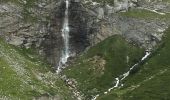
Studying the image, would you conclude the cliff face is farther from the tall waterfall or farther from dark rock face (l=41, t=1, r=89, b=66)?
the tall waterfall

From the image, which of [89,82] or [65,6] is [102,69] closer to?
[89,82]

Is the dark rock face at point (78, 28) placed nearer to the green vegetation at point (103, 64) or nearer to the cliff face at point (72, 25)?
the cliff face at point (72, 25)

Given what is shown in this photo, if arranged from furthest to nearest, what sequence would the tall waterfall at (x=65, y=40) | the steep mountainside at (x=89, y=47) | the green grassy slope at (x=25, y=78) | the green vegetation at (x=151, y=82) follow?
the tall waterfall at (x=65, y=40)
the steep mountainside at (x=89, y=47)
the green vegetation at (x=151, y=82)
the green grassy slope at (x=25, y=78)

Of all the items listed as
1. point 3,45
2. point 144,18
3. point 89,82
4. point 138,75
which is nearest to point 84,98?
point 89,82

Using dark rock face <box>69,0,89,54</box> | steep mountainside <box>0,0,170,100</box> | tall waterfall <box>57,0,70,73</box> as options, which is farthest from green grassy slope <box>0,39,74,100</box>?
dark rock face <box>69,0,89,54</box>

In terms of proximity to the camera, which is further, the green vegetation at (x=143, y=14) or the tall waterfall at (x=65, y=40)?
the green vegetation at (x=143, y=14)

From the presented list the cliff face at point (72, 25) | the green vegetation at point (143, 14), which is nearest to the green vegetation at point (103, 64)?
the cliff face at point (72, 25)

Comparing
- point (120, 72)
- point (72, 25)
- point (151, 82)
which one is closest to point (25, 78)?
point (120, 72)
